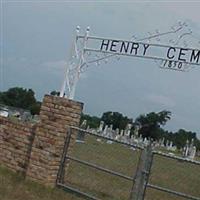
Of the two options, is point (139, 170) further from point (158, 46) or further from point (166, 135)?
point (166, 135)

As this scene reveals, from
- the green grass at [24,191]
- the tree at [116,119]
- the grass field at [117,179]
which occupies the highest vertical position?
the tree at [116,119]

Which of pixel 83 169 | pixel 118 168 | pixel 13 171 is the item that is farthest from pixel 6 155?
pixel 118 168

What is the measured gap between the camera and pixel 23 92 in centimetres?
9181

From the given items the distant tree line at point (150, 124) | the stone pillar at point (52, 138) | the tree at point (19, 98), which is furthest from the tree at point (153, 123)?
the stone pillar at point (52, 138)

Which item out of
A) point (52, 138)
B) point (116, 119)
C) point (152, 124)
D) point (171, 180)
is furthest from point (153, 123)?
point (52, 138)

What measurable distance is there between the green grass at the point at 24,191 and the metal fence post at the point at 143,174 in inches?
57.4

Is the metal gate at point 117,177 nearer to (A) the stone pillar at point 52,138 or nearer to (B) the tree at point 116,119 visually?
(A) the stone pillar at point 52,138

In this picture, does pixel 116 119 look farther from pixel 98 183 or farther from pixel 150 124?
pixel 98 183

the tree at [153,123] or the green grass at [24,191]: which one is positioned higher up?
the tree at [153,123]

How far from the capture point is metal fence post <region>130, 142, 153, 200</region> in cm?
845

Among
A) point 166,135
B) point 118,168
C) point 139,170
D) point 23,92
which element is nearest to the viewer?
point 139,170

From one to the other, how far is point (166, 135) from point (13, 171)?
209ft

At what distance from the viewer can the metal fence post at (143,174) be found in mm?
8445

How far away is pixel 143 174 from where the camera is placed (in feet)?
27.7
